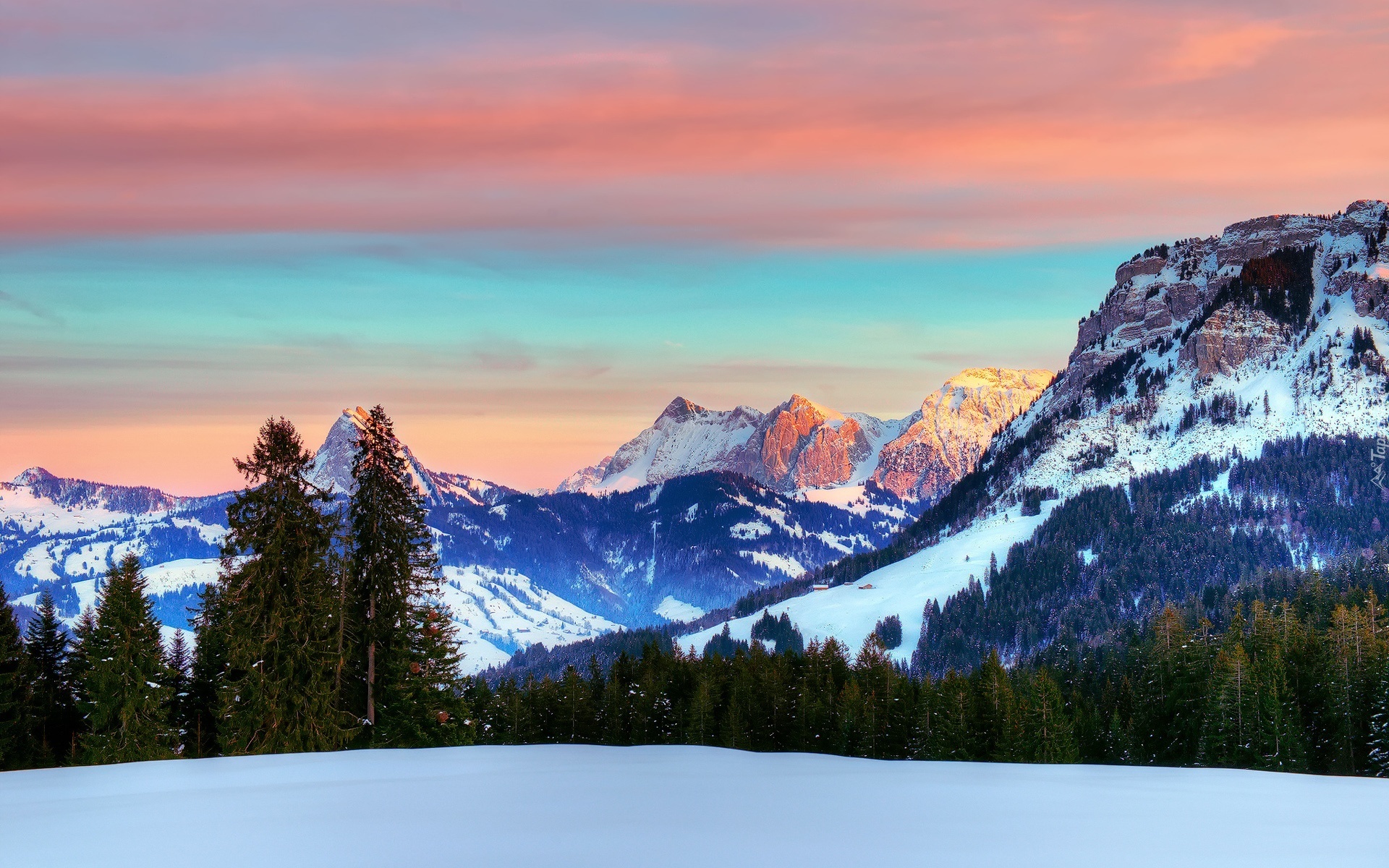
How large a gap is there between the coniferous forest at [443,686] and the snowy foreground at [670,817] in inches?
1127

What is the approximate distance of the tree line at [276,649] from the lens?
163 feet

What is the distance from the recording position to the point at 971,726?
9206 cm

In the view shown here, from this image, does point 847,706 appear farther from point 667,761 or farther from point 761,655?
point 667,761

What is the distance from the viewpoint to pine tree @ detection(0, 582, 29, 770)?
54.8m

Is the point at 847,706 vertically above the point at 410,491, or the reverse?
the point at 410,491

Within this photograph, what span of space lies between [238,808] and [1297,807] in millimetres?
14681

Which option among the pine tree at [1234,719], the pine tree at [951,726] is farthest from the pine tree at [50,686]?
the pine tree at [1234,719]

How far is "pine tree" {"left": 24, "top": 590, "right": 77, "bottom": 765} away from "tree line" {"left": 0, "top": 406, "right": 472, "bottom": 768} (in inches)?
4.1

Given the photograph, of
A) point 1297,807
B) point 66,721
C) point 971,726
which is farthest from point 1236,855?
point 971,726

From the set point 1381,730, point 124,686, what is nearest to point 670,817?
point 124,686

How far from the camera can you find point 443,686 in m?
63.4

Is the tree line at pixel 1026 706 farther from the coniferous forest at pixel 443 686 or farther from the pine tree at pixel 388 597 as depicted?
the pine tree at pixel 388 597

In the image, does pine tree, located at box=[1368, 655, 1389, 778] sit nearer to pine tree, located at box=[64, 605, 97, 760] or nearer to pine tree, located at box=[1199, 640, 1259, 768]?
pine tree, located at box=[1199, 640, 1259, 768]

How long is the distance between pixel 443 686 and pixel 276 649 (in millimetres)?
15308
